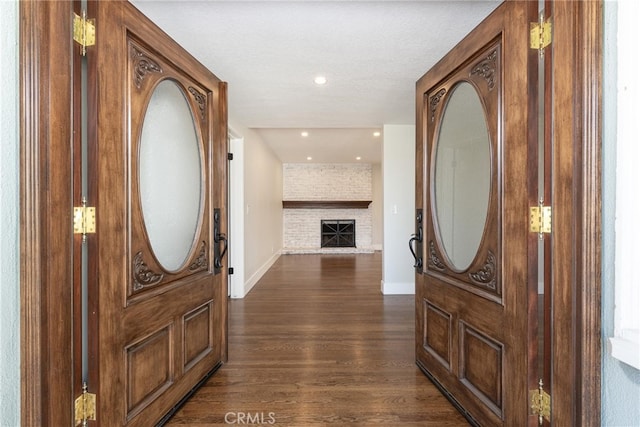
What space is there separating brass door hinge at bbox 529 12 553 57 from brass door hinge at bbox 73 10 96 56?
172 cm

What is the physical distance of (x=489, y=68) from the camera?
1.36 m

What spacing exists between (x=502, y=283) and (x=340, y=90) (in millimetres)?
2128

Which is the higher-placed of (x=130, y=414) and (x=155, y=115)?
(x=155, y=115)

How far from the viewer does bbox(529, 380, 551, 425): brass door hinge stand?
110 cm

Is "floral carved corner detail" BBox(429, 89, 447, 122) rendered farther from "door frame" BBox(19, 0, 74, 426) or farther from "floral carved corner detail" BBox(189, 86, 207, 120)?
"door frame" BBox(19, 0, 74, 426)

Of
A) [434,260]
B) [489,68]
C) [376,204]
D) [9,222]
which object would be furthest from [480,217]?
[376,204]

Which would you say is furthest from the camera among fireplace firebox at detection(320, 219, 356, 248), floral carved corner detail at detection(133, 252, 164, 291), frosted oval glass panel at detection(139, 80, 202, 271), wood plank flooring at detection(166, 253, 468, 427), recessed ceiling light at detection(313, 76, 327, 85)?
fireplace firebox at detection(320, 219, 356, 248)

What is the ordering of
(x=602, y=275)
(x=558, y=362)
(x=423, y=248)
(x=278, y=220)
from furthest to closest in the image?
(x=278, y=220) < (x=423, y=248) < (x=558, y=362) < (x=602, y=275)

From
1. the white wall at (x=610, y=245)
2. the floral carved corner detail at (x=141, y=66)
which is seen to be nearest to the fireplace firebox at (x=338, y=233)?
the floral carved corner detail at (x=141, y=66)

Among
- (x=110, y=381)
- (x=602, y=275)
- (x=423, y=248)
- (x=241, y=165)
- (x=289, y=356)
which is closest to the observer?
(x=602, y=275)

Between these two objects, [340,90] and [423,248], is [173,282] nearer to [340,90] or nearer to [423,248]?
[423,248]

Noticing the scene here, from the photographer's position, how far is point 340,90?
2.68m

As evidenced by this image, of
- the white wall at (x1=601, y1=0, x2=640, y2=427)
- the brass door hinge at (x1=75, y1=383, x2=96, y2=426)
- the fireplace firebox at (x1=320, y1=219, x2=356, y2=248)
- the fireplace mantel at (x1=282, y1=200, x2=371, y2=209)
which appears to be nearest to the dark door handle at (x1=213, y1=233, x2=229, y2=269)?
the brass door hinge at (x1=75, y1=383, x2=96, y2=426)

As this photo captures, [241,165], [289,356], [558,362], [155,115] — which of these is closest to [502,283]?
[558,362]
